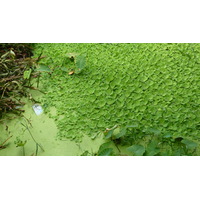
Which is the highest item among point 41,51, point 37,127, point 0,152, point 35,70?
point 41,51

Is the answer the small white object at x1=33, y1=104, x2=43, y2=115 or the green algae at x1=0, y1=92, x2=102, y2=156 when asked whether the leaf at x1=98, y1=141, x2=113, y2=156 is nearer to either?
the green algae at x1=0, y1=92, x2=102, y2=156

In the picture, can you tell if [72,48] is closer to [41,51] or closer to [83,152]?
[41,51]

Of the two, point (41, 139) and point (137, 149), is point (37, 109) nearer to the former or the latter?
point (41, 139)

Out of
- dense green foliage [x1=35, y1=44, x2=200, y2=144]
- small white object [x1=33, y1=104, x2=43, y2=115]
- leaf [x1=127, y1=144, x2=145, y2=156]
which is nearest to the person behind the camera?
leaf [x1=127, y1=144, x2=145, y2=156]

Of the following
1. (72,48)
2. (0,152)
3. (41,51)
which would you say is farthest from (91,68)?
(0,152)

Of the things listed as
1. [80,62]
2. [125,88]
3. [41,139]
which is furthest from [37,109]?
[125,88]

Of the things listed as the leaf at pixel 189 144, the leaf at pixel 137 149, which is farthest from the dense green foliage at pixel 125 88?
the leaf at pixel 189 144

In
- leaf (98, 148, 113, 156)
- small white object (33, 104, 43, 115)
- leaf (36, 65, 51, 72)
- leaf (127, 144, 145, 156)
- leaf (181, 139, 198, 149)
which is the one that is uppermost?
leaf (36, 65, 51, 72)

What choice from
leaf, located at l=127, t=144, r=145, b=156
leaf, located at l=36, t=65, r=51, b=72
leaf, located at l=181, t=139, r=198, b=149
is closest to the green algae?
leaf, located at l=127, t=144, r=145, b=156
